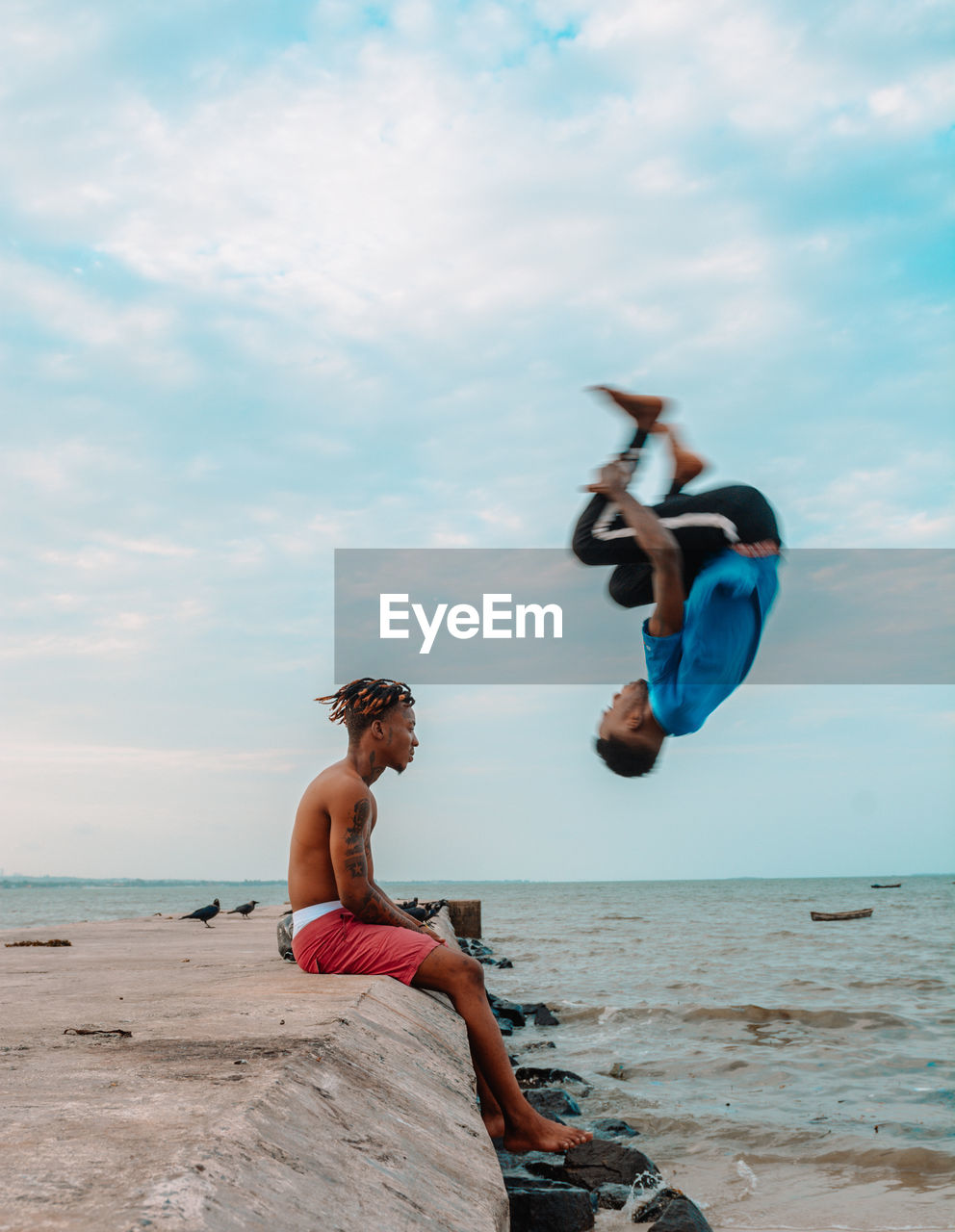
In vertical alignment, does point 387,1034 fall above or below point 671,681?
below

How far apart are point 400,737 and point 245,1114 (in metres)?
2.94

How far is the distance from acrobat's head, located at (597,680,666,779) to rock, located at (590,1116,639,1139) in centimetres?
428

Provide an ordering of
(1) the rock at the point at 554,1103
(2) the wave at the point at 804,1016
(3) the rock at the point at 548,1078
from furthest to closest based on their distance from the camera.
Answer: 1. (2) the wave at the point at 804,1016
2. (3) the rock at the point at 548,1078
3. (1) the rock at the point at 554,1103

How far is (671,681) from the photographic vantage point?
2684mm

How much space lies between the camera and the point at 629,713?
111 inches

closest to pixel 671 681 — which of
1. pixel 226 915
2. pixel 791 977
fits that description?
pixel 791 977

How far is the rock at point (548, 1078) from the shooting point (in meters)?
7.82

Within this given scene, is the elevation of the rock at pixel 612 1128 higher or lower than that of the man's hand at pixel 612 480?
lower

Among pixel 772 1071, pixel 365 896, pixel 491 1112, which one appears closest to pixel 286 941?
pixel 365 896

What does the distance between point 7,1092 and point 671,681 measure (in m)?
2.08

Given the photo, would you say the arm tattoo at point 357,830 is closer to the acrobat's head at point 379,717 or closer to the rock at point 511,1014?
the acrobat's head at point 379,717

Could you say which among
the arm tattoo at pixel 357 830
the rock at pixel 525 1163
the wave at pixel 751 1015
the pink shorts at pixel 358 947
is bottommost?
the wave at pixel 751 1015

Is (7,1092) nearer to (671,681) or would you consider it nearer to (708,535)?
(671,681)

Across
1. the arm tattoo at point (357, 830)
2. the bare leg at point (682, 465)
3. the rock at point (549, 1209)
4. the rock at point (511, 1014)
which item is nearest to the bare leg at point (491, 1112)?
the rock at point (549, 1209)
